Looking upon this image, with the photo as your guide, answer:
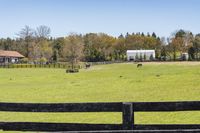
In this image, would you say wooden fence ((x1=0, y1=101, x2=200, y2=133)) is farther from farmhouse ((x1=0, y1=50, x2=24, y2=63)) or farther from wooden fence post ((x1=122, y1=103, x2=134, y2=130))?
farmhouse ((x1=0, y1=50, x2=24, y2=63))

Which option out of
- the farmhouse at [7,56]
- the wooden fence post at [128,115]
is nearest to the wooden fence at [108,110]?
the wooden fence post at [128,115]

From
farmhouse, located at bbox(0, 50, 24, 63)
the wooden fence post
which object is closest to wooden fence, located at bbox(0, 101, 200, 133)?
the wooden fence post

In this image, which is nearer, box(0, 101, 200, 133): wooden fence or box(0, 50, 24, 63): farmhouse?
box(0, 101, 200, 133): wooden fence

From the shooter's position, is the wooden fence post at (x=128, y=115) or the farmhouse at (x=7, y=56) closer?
the wooden fence post at (x=128, y=115)

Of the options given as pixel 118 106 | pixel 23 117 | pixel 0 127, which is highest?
pixel 118 106

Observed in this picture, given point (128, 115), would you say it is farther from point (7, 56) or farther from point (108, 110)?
point (7, 56)

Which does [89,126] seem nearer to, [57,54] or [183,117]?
[183,117]

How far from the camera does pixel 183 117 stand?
16.4 metres

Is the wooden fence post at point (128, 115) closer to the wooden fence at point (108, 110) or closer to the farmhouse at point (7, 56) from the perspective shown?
the wooden fence at point (108, 110)

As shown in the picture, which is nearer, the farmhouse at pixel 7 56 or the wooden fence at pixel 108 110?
the wooden fence at pixel 108 110

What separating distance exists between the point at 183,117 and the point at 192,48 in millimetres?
176454

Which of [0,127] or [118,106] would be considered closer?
[118,106]

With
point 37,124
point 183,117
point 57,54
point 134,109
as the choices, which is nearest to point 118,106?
point 134,109

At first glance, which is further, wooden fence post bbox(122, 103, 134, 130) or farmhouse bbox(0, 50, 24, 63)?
farmhouse bbox(0, 50, 24, 63)
